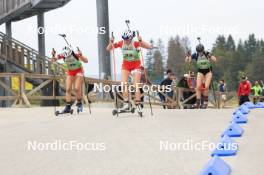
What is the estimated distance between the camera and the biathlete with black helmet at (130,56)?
11922 millimetres

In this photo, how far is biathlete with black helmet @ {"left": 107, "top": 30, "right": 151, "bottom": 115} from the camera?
1192 cm

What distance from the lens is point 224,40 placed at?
167m

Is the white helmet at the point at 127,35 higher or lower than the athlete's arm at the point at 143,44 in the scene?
higher

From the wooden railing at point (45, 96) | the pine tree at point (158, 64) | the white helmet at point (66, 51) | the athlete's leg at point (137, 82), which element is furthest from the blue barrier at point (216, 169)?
the pine tree at point (158, 64)

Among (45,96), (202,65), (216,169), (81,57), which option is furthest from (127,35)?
(45,96)

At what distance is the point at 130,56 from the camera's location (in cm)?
1201

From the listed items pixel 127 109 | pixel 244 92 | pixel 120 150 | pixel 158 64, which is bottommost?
pixel 120 150

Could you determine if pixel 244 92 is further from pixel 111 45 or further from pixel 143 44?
pixel 111 45

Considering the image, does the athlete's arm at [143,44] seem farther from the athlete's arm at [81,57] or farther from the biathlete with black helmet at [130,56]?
the athlete's arm at [81,57]

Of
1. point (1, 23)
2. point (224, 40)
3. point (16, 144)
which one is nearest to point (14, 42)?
point (1, 23)

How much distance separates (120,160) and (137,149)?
71 centimetres

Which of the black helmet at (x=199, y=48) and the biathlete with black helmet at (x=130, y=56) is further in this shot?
the black helmet at (x=199, y=48)

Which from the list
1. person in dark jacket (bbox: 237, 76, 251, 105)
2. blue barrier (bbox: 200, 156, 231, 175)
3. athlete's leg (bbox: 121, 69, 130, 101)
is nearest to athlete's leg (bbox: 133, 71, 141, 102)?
athlete's leg (bbox: 121, 69, 130, 101)

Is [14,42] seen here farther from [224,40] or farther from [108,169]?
[224,40]
